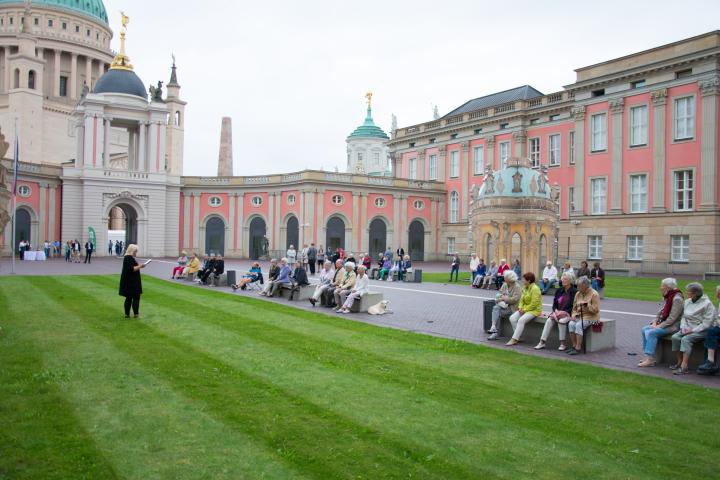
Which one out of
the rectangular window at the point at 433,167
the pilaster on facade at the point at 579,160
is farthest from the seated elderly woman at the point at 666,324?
the rectangular window at the point at 433,167

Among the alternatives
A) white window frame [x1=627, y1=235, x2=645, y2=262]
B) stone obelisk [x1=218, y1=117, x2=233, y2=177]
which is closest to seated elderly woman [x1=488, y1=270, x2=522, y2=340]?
white window frame [x1=627, y1=235, x2=645, y2=262]

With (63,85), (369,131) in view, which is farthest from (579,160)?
(63,85)

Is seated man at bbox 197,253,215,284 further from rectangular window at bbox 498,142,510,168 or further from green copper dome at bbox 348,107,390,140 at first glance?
green copper dome at bbox 348,107,390,140

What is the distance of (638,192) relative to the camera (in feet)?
133

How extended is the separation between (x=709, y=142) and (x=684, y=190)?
323cm

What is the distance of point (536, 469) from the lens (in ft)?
18.9

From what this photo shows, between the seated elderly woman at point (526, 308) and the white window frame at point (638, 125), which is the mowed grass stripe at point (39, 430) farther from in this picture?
the white window frame at point (638, 125)

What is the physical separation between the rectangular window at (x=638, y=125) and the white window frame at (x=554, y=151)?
26.8ft

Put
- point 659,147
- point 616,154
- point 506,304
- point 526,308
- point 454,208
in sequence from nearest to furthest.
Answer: point 526,308, point 506,304, point 659,147, point 616,154, point 454,208

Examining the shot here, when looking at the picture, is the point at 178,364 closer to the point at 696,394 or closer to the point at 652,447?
the point at 652,447

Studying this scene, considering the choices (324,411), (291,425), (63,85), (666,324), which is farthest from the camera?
(63,85)

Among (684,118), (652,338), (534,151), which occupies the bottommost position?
(652,338)

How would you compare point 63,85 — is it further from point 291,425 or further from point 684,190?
point 291,425

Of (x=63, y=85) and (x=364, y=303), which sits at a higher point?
→ (x=63, y=85)
